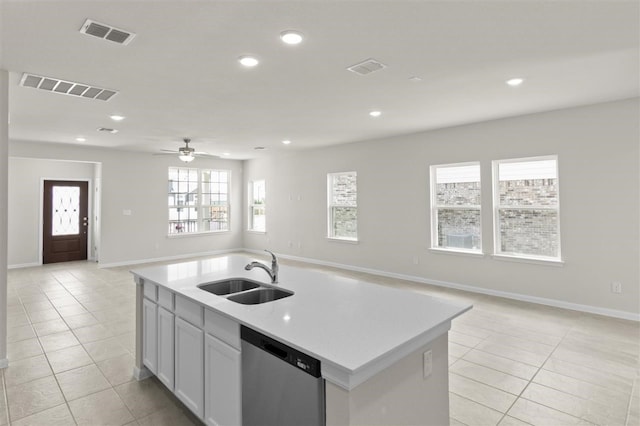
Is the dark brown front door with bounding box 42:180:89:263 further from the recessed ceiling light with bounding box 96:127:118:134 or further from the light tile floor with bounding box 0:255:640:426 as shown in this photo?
the light tile floor with bounding box 0:255:640:426

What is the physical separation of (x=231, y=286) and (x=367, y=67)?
2.22 meters

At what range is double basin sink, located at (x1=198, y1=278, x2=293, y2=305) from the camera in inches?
90.5

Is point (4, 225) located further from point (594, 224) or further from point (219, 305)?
point (594, 224)

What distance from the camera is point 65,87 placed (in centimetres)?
350

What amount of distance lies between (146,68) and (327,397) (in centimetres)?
308

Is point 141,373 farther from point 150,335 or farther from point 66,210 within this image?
point 66,210

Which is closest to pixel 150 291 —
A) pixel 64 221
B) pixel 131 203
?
pixel 131 203

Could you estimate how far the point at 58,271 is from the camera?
7.07 meters

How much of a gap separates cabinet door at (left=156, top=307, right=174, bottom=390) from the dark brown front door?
7405 millimetres

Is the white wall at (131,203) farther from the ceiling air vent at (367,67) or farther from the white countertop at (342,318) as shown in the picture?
the ceiling air vent at (367,67)

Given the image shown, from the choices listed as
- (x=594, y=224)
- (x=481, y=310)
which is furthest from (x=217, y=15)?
(x=594, y=224)

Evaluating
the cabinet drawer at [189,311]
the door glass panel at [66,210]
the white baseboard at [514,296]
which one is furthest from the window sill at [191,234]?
the cabinet drawer at [189,311]

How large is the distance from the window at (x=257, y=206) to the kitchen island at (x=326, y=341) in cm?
681

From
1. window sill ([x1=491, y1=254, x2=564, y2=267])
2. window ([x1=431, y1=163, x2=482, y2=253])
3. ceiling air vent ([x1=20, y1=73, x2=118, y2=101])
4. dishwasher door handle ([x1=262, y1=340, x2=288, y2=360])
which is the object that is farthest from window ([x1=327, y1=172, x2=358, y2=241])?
dishwasher door handle ([x1=262, y1=340, x2=288, y2=360])
